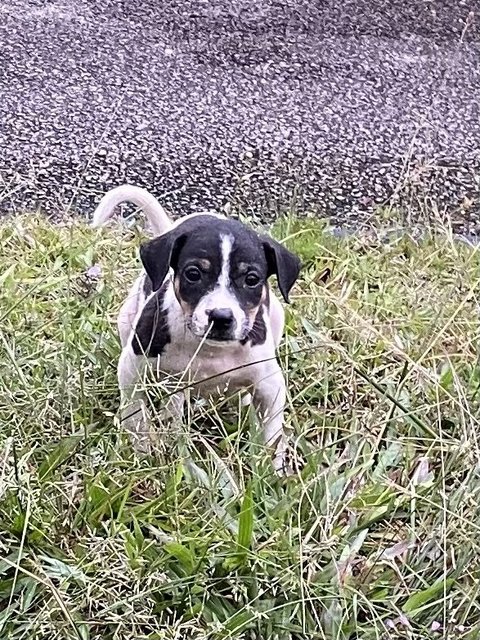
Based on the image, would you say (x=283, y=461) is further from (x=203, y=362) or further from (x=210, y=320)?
(x=210, y=320)

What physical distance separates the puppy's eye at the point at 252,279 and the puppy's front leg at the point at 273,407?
0.30 meters

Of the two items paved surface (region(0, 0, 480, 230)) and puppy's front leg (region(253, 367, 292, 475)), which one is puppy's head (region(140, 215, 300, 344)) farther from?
paved surface (region(0, 0, 480, 230))

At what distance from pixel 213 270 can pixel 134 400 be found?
43cm

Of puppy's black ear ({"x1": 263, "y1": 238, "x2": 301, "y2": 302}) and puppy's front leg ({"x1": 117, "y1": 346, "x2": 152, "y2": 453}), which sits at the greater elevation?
puppy's black ear ({"x1": 263, "y1": 238, "x2": 301, "y2": 302})

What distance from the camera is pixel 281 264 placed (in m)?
2.94

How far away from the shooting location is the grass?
94.2 inches

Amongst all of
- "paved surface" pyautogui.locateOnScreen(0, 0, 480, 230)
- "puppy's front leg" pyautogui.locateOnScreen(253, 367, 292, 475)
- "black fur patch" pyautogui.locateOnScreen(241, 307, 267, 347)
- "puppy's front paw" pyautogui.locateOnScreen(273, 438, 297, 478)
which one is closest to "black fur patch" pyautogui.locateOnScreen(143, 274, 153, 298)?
"black fur patch" pyautogui.locateOnScreen(241, 307, 267, 347)

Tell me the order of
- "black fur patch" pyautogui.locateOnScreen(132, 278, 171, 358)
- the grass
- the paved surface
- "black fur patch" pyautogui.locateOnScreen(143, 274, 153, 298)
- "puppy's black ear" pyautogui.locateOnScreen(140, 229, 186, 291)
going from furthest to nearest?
the paved surface, "black fur patch" pyautogui.locateOnScreen(143, 274, 153, 298), "black fur patch" pyautogui.locateOnScreen(132, 278, 171, 358), "puppy's black ear" pyautogui.locateOnScreen(140, 229, 186, 291), the grass

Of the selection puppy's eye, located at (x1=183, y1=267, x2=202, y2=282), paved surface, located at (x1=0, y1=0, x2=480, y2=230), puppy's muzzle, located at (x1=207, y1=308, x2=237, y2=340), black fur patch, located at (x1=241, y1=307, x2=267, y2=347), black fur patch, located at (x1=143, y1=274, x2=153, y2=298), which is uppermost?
puppy's eye, located at (x1=183, y1=267, x2=202, y2=282)

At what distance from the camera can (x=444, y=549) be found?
2518mm

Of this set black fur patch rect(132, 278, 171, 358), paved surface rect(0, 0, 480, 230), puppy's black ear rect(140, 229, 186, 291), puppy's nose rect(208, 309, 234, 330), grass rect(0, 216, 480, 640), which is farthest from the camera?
paved surface rect(0, 0, 480, 230)

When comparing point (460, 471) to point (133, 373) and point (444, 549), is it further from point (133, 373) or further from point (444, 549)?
point (133, 373)

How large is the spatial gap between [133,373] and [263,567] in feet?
2.55

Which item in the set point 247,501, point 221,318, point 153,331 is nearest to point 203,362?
point 153,331
